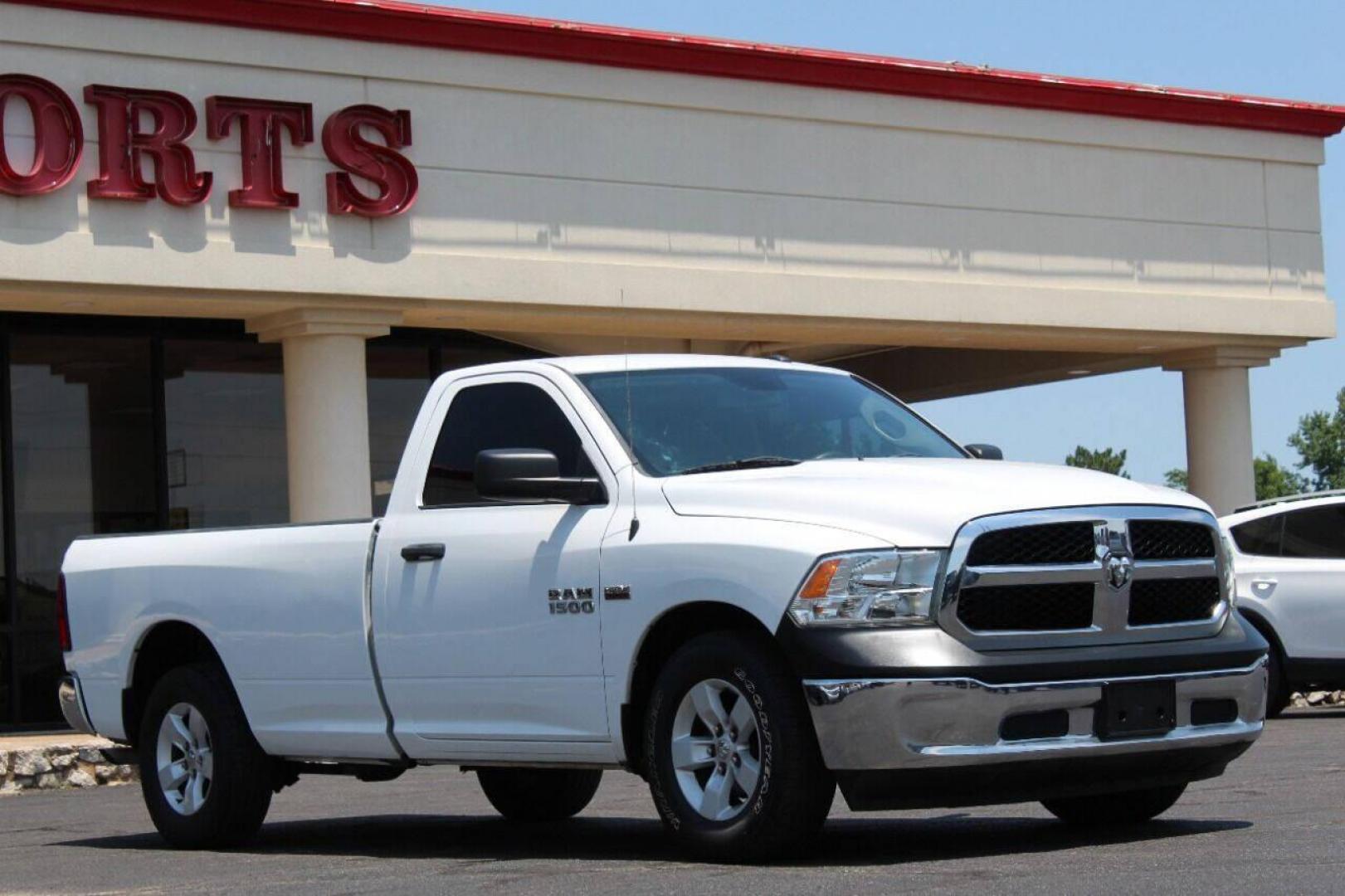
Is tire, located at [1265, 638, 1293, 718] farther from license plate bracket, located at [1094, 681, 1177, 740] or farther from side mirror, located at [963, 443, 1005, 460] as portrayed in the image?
license plate bracket, located at [1094, 681, 1177, 740]

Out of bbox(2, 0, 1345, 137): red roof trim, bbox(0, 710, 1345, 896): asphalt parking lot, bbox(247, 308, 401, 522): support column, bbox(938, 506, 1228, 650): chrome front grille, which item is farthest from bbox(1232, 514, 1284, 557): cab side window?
bbox(938, 506, 1228, 650): chrome front grille

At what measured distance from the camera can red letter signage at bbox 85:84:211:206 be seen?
19.3 meters

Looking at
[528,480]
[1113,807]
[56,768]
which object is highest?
[528,480]

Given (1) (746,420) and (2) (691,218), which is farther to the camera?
(2) (691,218)

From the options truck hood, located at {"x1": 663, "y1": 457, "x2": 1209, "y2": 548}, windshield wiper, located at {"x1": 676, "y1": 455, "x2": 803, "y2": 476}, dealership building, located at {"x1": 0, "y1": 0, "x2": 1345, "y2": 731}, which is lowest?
truck hood, located at {"x1": 663, "y1": 457, "x2": 1209, "y2": 548}

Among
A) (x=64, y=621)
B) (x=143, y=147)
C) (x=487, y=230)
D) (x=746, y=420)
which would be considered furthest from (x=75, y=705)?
(x=487, y=230)

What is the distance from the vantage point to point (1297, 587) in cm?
1747

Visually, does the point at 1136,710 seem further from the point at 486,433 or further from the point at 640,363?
the point at 486,433

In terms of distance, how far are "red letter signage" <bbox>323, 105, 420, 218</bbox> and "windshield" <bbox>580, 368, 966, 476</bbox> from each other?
1136 cm

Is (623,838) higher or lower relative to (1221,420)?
lower

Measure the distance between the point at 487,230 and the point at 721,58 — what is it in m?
3.07

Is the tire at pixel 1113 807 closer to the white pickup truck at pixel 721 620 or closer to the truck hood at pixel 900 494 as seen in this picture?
the white pickup truck at pixel 721 620

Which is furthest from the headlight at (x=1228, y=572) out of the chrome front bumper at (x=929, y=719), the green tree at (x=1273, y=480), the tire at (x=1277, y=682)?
the green tree at (x=1273, y=480)

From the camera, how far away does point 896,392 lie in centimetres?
3119
